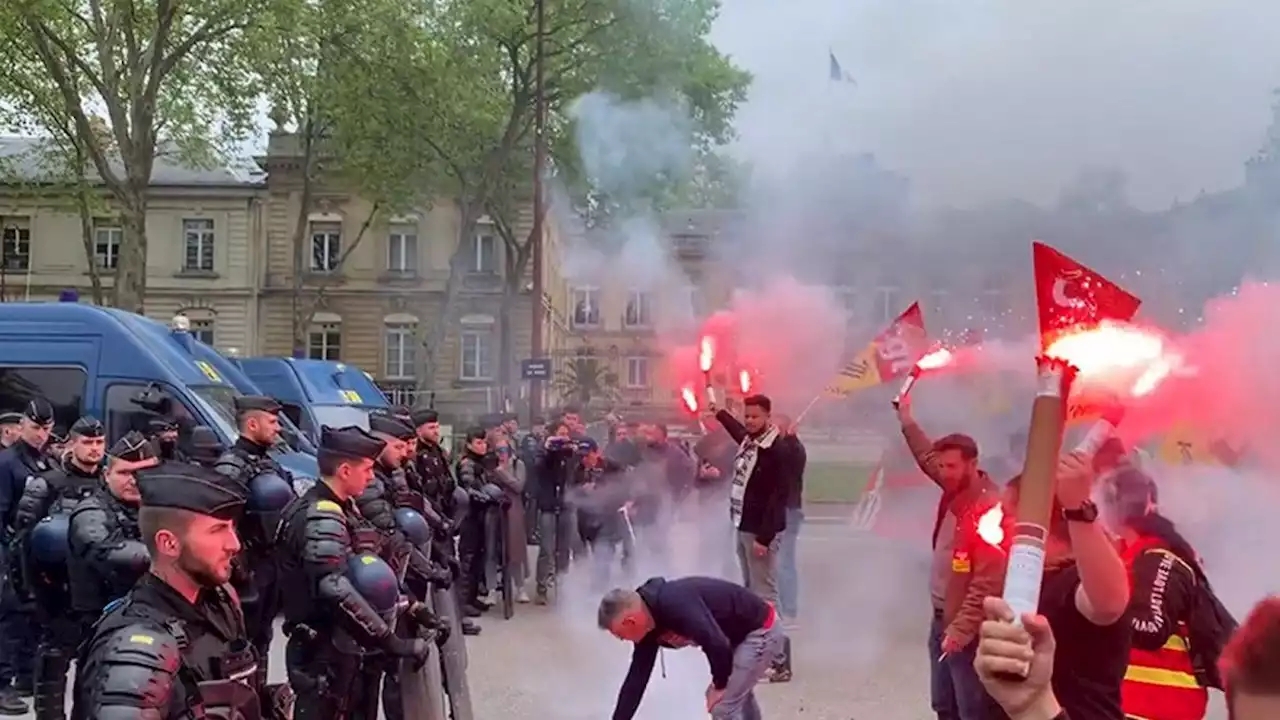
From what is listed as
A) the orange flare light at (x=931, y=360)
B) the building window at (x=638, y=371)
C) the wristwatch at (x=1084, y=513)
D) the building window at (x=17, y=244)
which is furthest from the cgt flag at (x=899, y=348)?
the building window at (x=17, y=244)

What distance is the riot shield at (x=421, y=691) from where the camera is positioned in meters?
6.37

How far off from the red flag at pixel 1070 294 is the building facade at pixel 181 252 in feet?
144

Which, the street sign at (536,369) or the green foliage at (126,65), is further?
the green foliage at (126,65)

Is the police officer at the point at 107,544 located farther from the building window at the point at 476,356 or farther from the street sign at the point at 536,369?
the building window at the point at 476,356

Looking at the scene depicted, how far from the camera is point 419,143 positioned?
101ft

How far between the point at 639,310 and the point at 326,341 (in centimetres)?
2673

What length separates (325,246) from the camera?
43.7 m

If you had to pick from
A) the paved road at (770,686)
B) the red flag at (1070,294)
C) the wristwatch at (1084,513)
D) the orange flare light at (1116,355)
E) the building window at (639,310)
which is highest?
the building window at (639,310)

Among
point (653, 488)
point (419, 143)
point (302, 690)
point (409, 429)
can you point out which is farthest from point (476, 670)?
point (419, 143)

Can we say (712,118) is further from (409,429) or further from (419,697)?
(419,697)

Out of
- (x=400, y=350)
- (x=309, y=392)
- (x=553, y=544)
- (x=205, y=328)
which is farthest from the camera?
(x=205, y=328)

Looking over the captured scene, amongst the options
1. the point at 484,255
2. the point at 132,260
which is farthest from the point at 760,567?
the point at 484,255

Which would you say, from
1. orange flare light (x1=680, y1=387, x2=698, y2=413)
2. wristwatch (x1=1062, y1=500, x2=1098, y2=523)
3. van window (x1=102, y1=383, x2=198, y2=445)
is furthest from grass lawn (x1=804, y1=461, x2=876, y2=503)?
wristwatch (x1=1062, y1=500, x2=1098, y2=523)

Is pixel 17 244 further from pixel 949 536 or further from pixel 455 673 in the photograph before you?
pixel 949 536
